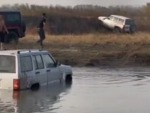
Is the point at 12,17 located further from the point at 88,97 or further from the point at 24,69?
the point at 88,97

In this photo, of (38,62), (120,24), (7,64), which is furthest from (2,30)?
(120,24)

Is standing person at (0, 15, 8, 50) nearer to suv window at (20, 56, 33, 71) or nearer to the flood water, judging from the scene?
the flood water

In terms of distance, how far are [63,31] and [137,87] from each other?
2006 inches

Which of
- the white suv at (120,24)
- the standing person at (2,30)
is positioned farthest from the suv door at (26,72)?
the white suv at (120,24)

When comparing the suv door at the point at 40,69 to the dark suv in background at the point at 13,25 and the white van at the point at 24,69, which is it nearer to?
the white van at the point at 24,69

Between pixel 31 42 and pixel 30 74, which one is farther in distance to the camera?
pixel 31 42

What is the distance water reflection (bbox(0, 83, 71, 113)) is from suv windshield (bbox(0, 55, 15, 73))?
2.07ft

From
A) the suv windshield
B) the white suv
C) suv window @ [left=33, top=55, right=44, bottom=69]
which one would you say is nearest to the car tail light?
the suv windshield

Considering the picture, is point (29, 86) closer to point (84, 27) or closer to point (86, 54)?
point (86, 54)

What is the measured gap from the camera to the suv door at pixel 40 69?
2052 centimetres

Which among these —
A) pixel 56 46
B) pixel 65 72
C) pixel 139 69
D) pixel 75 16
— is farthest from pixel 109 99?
pixel 75 16

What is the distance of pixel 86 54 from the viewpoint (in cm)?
3547

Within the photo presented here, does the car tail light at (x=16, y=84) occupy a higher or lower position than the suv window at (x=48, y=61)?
lower

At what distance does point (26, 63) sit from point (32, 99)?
6.33ft
